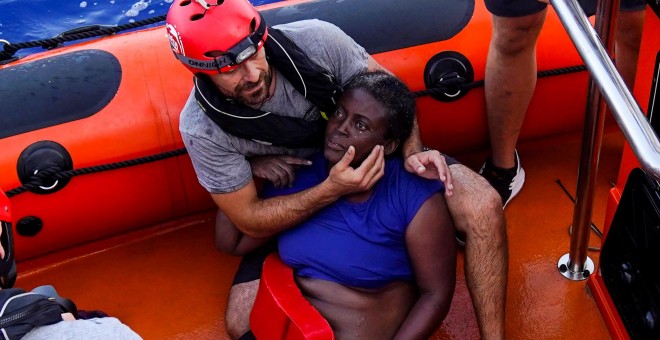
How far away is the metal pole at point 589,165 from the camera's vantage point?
1.82 m

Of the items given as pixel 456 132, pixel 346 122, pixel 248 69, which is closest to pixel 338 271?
pixel 346 122

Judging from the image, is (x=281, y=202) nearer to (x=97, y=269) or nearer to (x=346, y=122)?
(x=346, y=122)

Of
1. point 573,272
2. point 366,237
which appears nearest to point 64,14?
point 366,237

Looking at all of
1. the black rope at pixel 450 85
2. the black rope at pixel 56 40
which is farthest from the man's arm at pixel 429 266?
the black rope at pixel 56 40

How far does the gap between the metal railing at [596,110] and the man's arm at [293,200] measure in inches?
21.9

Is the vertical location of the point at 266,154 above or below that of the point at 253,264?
above

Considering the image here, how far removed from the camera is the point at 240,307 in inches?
92.2

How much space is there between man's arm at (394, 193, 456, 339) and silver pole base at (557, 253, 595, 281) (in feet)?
1.60

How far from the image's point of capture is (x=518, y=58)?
2.44 meters

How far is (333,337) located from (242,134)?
2.03 ft

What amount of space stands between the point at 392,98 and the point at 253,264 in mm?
700

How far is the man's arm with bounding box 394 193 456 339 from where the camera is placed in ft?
6.79

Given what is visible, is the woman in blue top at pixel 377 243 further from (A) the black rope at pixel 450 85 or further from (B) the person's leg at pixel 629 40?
(B) the person's leg at pixel 629 40

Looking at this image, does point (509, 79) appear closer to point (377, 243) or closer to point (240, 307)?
point (377, 243)
